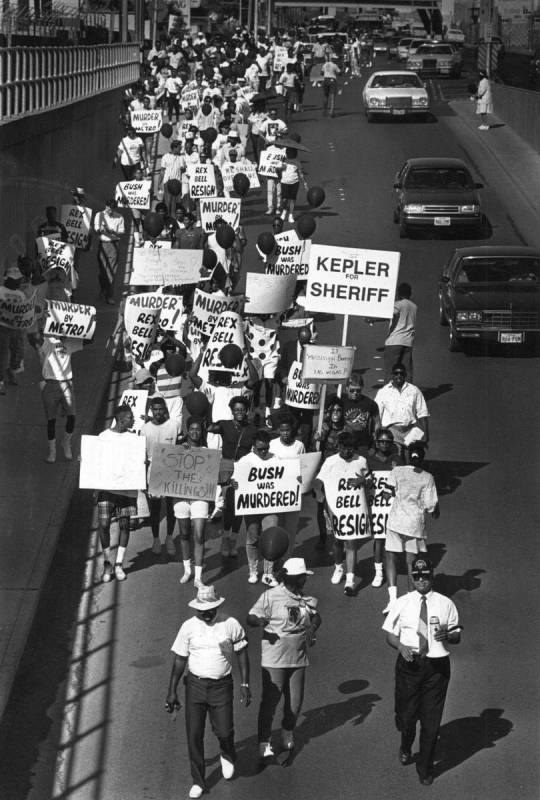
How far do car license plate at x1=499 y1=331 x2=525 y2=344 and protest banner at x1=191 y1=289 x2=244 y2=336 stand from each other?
4953 mm

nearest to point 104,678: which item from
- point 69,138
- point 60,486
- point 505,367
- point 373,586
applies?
point 373,586

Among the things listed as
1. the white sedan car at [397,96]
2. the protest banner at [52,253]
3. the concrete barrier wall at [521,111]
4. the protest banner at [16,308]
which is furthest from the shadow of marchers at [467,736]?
the white sedan car at [397,96]

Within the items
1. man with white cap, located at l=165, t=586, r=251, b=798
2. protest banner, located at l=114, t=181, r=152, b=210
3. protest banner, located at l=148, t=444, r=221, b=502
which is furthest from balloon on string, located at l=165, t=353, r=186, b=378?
protest banner, located at l=114, t=181, r=152, b=210

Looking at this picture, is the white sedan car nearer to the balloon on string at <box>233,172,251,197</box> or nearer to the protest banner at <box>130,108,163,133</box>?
the protest banner at <box>130,108,163,133</box>

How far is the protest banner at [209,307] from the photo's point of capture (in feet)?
67.0

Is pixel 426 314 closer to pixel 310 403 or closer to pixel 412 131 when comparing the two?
pixel 310 403

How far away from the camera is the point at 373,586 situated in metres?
15.4

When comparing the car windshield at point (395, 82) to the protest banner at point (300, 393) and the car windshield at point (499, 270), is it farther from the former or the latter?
the protest banner at point (300, 393)

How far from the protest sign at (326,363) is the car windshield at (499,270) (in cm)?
676

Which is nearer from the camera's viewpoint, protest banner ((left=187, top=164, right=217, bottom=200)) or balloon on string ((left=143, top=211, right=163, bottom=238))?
balloon on string ((left=143, top=211, right=163, bottom=238))

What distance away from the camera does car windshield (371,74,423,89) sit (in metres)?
49.6

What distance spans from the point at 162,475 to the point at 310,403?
378 centimetres

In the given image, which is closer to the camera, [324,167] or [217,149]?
[217,149]

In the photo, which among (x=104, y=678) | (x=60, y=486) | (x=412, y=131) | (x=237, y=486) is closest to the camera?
(x=104, y=678)
